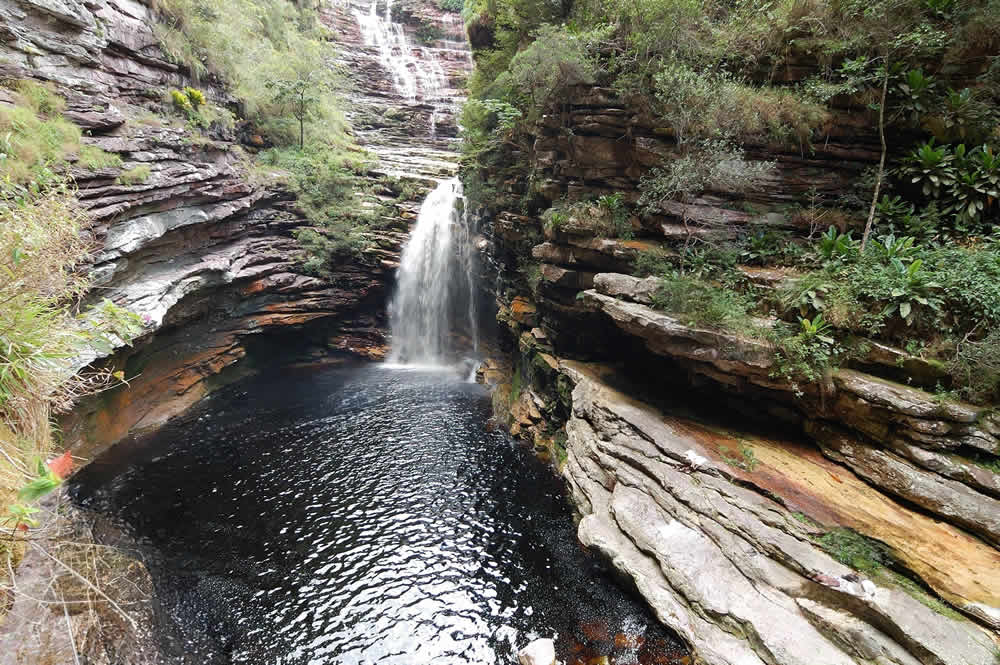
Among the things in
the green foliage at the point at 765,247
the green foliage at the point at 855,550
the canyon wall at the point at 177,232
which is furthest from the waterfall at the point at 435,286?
the green foliage at the point at 855,550

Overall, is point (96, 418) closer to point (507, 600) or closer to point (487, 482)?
point (487, 482)

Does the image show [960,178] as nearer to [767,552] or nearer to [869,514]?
[869,514]

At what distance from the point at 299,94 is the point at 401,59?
16.1m

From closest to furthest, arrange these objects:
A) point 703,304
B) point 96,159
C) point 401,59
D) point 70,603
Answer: point 70,603
point 703,304
point 96,159
point 401,59

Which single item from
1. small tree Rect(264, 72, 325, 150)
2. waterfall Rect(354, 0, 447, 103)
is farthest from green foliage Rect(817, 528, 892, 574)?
waterfall Rect(354, 0, 447, 103)

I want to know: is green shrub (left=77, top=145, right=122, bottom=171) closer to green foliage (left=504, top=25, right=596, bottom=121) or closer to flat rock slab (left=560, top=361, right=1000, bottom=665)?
green foliage (left=504, top=25, right=596, bottom=121)

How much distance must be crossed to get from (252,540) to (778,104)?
44.5 ft

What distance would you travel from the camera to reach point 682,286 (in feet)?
27.0

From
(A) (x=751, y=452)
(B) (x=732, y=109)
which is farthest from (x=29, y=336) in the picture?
(B) (x=732, y=109)

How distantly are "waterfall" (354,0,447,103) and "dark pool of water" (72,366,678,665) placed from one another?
25157 mm

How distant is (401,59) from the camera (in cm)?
3130

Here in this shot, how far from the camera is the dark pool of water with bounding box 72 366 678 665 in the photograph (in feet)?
20.6

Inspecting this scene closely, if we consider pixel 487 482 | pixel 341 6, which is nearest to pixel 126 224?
pixel 487 482

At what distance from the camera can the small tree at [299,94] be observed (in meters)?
18.1
